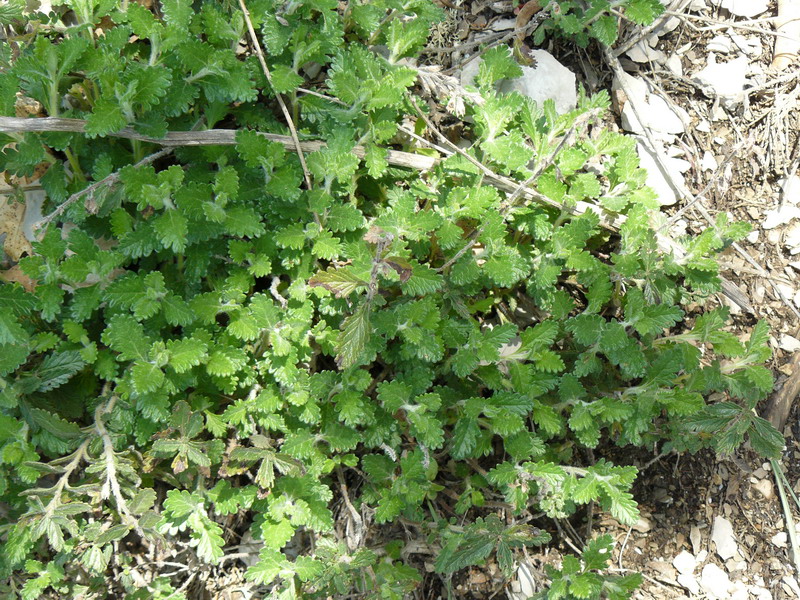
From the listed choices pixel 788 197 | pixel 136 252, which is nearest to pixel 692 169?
pixel 788 197

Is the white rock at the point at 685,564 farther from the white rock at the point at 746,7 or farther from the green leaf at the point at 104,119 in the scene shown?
the green leaf at the point at 104,119

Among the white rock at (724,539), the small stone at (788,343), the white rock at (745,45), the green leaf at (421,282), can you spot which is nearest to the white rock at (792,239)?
the small stone at (788,343)

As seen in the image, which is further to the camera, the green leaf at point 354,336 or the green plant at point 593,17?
the green plant at point 593,17

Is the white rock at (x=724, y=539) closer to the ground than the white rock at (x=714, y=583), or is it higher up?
higher up

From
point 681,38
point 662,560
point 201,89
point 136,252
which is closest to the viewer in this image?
point 136,252

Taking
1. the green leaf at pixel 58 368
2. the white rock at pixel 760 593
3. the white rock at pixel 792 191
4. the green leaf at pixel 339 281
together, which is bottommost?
the white rock at pixel 760 593

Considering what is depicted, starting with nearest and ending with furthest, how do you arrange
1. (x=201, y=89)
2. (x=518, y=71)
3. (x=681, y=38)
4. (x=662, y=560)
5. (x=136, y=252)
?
(x=136, y=252) < (x=201, y=89) < (x=518, y=71) < (x=662, y=560) < (x=681, y=38)

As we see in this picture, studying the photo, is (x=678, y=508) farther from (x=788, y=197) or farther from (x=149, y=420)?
(x=149, y=420)
